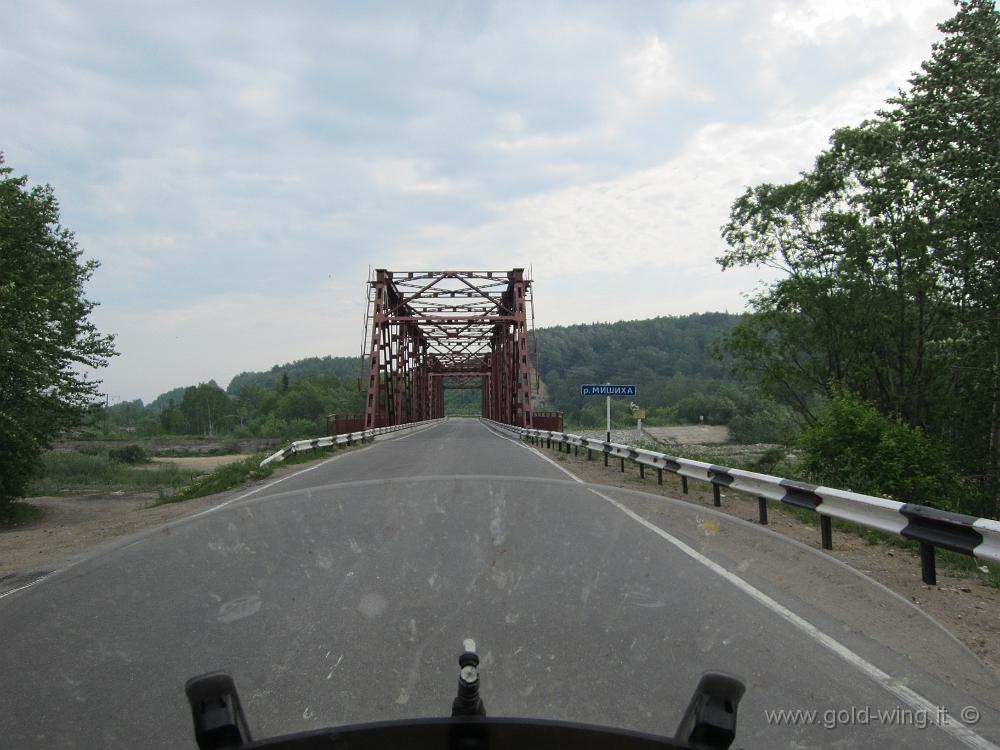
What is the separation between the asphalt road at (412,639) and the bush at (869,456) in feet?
29.5

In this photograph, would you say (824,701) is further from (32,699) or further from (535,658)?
(32,699)

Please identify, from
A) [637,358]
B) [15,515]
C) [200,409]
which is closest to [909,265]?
[15,515]

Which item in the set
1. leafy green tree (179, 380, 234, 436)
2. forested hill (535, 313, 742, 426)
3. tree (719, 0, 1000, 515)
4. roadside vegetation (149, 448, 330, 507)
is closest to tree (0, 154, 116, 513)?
roadside vegetation (149, 448, 330, 507)

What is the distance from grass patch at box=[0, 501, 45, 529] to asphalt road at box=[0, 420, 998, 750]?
14.5 m

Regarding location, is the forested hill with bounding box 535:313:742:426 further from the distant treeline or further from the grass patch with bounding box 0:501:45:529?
the grass patch with bounding box 0:501:45:529

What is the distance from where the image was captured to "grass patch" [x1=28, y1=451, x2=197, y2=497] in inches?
1282

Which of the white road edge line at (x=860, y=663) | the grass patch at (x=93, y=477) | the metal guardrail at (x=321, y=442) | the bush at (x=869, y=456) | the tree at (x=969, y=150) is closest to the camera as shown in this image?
the white road edge line at (x=860, y=663)

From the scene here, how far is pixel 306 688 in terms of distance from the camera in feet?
11.9

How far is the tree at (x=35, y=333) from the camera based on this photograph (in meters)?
16.6

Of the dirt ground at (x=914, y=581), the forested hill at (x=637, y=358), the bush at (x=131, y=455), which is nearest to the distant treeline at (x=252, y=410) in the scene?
the forested hill at (x=637, y=358)

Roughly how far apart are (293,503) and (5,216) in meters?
12.0

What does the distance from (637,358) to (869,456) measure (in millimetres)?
128557

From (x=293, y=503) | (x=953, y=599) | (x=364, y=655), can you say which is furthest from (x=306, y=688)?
(x=293, y=503)

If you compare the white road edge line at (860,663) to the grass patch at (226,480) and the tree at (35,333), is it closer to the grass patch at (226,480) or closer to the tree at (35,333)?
the grass patch at (226,480)
